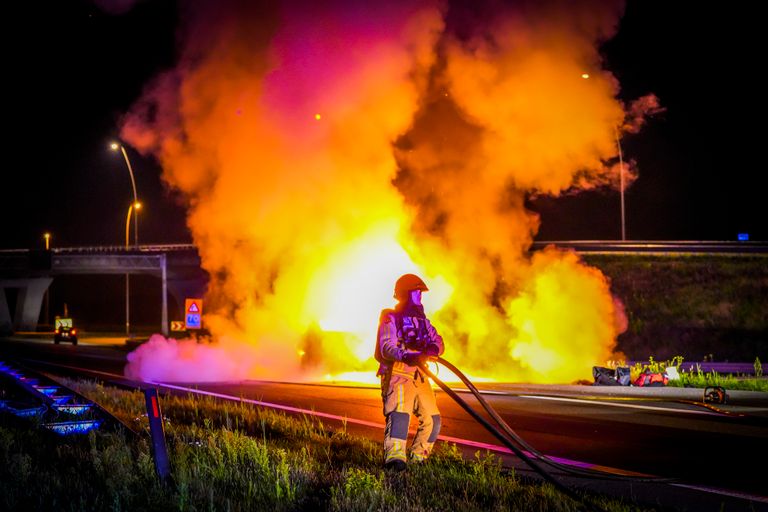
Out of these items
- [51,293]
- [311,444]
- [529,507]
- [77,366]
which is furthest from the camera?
[51,293]

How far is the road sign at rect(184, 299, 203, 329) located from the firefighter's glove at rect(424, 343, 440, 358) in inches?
715

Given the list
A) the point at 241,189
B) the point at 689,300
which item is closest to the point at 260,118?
the point at 241,189

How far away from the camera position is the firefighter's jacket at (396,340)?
7484 millimetres

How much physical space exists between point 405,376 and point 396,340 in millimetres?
356

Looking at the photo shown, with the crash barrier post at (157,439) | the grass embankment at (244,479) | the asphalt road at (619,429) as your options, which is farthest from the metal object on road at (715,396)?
the crash barrier post at (157,439)

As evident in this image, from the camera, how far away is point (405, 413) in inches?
292

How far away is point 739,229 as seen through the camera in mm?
63750

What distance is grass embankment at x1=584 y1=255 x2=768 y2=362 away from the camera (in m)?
32.4

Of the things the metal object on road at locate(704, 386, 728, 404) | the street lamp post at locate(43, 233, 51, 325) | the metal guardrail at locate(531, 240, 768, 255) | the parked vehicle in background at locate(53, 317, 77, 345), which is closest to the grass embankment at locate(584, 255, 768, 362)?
the metal guardrail at locate(531, 240, 768, 255)

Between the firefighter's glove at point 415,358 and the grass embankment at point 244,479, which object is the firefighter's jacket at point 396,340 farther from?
the grass embankment at point 244,479

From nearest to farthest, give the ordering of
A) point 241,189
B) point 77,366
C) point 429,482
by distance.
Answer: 1. point 429,482
2. point 241,189
3. point 77,366

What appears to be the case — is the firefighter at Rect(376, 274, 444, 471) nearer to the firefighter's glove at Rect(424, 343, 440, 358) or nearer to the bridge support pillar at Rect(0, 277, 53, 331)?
the firefighter's glove at Rect(424, 343, 440, 358)

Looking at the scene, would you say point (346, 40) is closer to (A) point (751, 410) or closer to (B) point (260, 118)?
(B) point (260, 118)

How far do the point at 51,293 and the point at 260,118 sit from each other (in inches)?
3673
